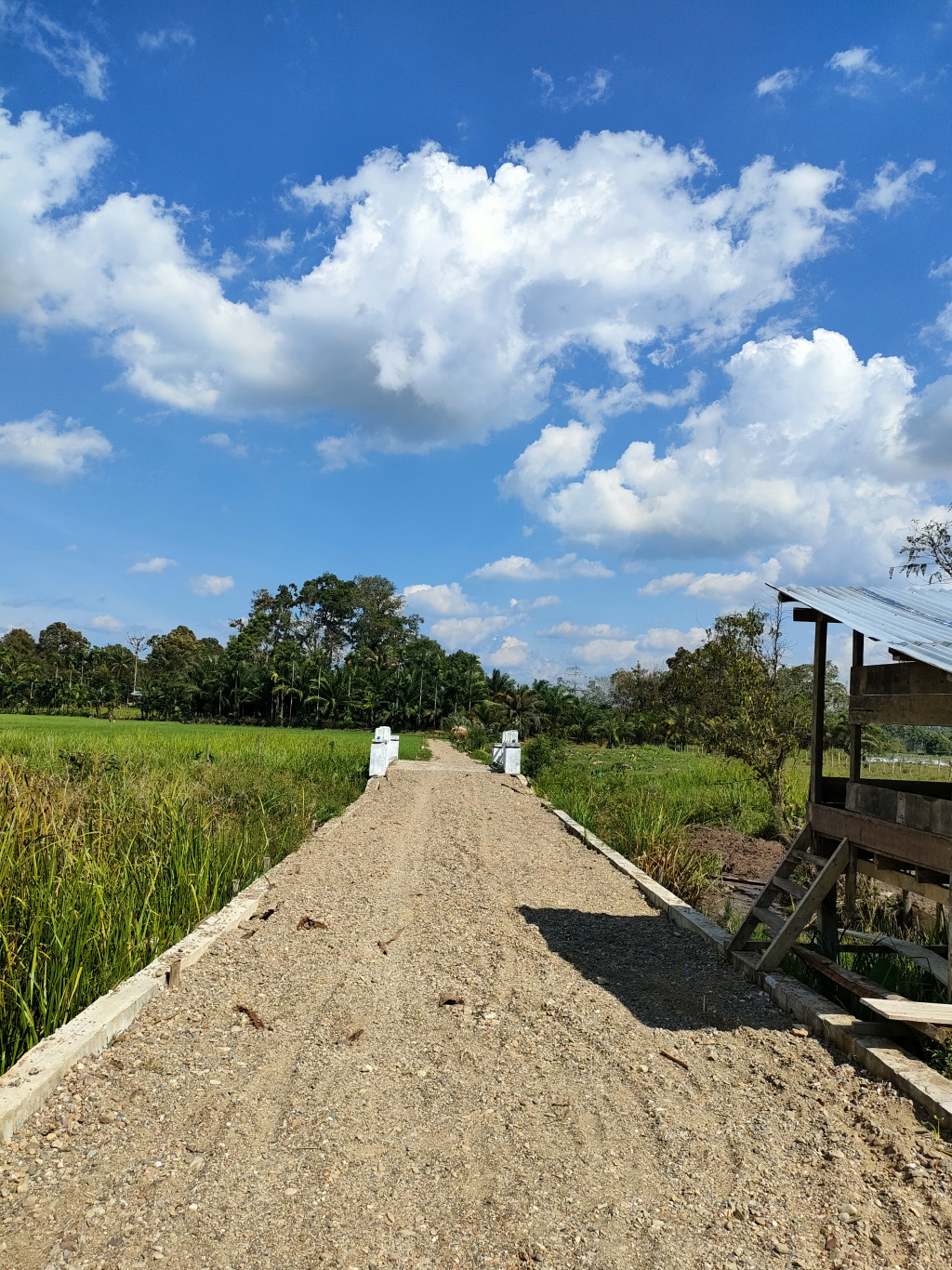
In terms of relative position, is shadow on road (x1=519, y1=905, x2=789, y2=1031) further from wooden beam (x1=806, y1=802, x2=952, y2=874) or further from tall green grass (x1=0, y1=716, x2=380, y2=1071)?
tall green grass (x1=0, y1=716, x2=380, y2=1071)

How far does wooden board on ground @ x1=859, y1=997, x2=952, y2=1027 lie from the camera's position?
3533mm

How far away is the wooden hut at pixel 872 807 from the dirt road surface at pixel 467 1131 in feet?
1.58

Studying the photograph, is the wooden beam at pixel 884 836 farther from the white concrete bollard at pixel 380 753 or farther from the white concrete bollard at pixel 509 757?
the white concrete bollard at pixel 509 757

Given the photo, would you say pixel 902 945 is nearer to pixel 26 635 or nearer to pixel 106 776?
pixel 106 776

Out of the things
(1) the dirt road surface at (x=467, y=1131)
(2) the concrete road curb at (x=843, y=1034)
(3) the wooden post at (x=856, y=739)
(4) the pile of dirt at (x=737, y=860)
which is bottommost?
(4) the pile of dirt at (x=737, y=860)

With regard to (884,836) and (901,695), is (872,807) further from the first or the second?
(901,695)

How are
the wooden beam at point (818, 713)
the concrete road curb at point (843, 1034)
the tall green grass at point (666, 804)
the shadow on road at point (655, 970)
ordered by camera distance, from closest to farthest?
the concrete road curb at point (843, 1034) → the shadow on road at point (655, 970) → the wooden beam at point (818, 713) → the tall green grass at point (666, 804)

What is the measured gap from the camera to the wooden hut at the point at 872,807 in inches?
155

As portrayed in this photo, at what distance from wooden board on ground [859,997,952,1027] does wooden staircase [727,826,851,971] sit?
3.01ft

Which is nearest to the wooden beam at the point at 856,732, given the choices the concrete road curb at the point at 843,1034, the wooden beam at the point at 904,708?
the wooden beam at the point at 904,708

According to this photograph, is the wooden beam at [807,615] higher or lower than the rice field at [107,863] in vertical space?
higher

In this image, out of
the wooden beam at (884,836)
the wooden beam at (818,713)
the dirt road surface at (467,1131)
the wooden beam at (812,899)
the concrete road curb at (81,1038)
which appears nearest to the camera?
the dirt road surface at (467,1131)

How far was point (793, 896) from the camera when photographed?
501cm

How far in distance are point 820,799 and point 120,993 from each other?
14.1ft
